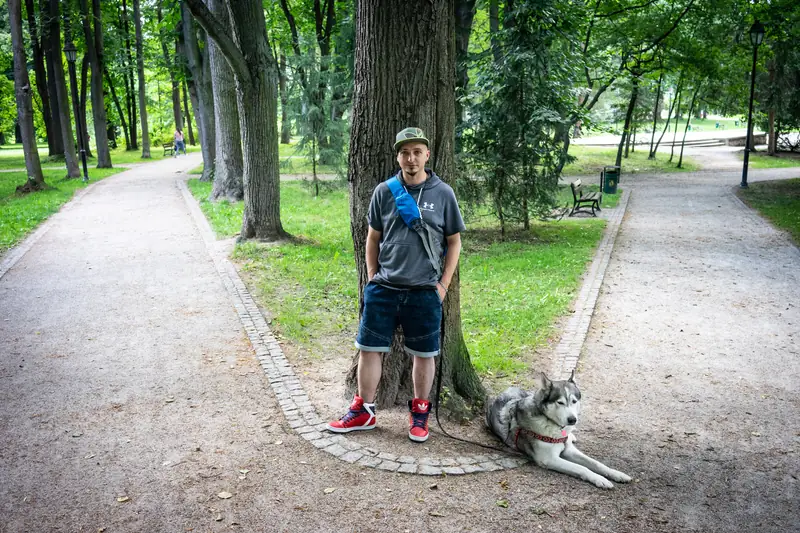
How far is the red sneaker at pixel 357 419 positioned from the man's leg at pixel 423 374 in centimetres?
45

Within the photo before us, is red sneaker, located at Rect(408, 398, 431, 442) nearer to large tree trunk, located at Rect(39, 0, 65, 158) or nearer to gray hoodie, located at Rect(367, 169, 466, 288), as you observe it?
gray hoodie, located at Rect(367, 169, 466, 288)

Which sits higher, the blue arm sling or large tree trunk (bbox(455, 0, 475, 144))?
large tree trunk (bbox(455, 0, 475, 144))

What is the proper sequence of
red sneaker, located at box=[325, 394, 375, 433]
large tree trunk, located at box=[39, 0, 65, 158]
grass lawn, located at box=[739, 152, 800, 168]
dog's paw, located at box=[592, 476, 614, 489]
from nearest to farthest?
1. dog's paw, located at box=[592, 476, 614, 489]
2. red sneaker, located at box=[325, 394, 375, 433]
3. large tree trunk, located at box=[39, 0, 65, 158]
4. grass lawn, located at box=[739, 152, 800, 168]

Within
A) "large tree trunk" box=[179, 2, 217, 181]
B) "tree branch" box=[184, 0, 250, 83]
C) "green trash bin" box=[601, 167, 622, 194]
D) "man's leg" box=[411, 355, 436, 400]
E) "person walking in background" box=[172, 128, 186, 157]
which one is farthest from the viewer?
"person walking in background" box=[172, 128, 186, 157]

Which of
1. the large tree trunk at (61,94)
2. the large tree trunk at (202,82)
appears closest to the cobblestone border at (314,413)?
the large tree trunk at (202,82)

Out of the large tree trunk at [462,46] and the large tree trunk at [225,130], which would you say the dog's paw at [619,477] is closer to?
the large tree trunk at [462,46]

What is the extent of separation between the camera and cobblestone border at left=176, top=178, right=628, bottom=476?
486 centimetres

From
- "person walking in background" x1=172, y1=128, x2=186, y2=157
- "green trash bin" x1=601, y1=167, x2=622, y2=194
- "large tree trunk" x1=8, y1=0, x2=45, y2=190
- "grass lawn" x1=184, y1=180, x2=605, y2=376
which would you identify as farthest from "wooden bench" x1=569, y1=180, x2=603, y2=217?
"person walking in background" x1=172, y1=128, x2=186, y2=157

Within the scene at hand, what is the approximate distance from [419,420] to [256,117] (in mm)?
9146

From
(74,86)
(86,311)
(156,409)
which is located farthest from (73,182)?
(156,409)

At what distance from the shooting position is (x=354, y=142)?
217 inches

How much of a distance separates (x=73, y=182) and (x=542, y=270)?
64.6 feet

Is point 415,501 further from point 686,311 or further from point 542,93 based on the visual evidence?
point 542,93

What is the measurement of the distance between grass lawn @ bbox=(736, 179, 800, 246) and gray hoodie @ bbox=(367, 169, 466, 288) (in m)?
11.4
